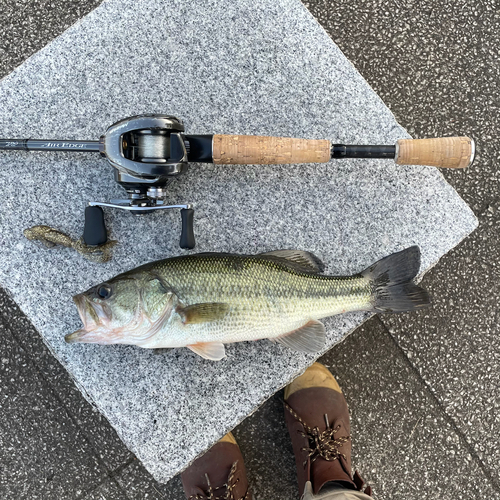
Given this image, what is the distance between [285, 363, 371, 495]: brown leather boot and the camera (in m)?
1.95

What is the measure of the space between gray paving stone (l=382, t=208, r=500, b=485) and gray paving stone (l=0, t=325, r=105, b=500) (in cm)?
167

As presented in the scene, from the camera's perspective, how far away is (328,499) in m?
1.86

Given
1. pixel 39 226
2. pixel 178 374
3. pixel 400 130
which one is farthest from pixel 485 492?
pixel 39 226

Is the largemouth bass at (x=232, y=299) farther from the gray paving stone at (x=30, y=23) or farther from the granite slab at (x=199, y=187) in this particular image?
the gray paving stone at (x=30, y=23)

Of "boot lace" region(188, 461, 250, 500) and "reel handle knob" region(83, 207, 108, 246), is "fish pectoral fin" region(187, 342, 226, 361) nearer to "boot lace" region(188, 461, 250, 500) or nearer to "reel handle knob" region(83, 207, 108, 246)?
"reel handle knob" region(83, 207, 108, 246)

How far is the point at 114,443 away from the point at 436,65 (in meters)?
2.54

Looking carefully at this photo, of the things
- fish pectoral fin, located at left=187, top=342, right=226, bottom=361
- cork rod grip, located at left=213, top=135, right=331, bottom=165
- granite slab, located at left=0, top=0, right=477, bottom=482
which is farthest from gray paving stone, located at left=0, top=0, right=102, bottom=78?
fish pectoral fin, located at left=187, top=342, right=226, bottom=361

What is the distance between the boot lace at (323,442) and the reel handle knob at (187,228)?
0.99 meters

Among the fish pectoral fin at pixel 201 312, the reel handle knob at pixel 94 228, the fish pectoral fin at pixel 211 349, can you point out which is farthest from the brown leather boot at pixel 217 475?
the reel handle knob at pixel 94 228

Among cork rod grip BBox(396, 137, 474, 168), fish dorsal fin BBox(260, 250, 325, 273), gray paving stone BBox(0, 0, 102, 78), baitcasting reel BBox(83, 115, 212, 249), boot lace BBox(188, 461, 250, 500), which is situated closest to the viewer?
baitcasting reel BBox(83, 115, 212, 249)

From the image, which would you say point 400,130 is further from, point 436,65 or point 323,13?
point 323,13

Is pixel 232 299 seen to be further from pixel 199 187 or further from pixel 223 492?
pixel 223 492

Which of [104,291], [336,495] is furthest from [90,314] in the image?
[336,495]

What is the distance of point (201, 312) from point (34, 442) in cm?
124
